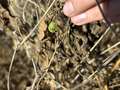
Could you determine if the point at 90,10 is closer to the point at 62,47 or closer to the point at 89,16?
the point at 89,16

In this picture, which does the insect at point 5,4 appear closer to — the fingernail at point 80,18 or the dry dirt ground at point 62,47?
the dry dirt ground at point 62,47

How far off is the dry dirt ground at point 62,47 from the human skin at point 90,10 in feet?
1.49

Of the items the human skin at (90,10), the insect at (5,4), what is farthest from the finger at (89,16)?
the insect at (5,4)

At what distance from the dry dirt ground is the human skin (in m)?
0.45

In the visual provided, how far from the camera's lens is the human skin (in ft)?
2.70

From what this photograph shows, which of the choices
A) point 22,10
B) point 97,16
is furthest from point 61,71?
point 97,16

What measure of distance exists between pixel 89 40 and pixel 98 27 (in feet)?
0.21

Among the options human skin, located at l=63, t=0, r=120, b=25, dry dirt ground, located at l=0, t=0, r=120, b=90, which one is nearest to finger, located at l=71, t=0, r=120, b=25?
human skin, located at l=63, t=0, r=120, b=25

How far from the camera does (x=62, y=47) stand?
142cm

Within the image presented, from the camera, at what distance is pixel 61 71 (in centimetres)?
148

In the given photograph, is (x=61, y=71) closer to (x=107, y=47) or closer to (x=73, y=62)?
→ (x=73, y=62)

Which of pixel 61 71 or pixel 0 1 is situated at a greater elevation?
pixel 0 1

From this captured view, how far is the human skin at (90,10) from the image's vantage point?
82 centimetres

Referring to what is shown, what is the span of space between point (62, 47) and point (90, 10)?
0.56m
